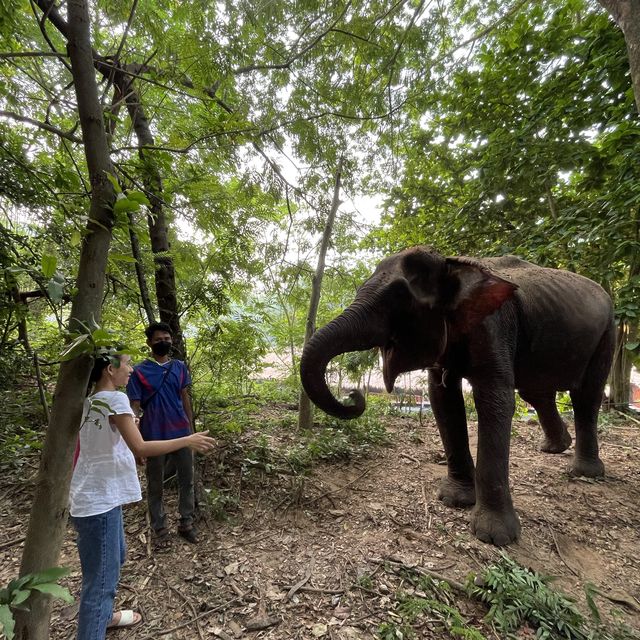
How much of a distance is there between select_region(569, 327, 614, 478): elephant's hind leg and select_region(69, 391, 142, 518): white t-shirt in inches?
179

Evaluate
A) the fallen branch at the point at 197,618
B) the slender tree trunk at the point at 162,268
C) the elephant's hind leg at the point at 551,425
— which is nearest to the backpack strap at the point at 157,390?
the slender tree trunk at the point at 162,268

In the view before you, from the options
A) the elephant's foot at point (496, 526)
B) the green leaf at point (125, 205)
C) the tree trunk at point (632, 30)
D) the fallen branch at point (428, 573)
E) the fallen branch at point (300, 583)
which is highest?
the tree trunk at point (632, 30)

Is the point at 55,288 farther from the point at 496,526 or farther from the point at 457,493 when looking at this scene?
the point at 457,493

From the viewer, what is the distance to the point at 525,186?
475 centimetres

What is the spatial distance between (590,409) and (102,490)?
485 cm

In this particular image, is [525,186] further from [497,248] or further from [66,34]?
[66,34]

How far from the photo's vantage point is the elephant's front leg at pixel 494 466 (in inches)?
109

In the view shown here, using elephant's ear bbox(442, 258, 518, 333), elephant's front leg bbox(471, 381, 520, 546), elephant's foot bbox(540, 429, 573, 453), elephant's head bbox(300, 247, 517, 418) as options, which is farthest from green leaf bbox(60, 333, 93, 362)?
elephant's foot bbox(540, 429, 573, 453)

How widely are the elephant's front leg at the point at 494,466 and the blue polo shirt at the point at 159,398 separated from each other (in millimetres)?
2518

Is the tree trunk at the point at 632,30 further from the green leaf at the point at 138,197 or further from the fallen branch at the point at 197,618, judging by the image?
the fallen branch at the point at 197,618

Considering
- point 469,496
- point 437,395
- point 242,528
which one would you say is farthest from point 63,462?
point 469,496

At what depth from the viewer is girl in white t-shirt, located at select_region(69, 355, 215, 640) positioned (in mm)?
1747

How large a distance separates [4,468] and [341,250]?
5.47m

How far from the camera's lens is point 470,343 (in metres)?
2.89
